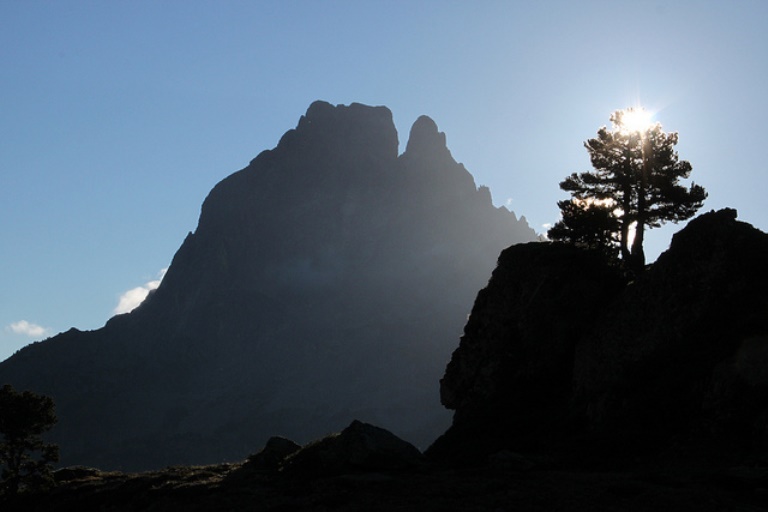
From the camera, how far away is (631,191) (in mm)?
42844

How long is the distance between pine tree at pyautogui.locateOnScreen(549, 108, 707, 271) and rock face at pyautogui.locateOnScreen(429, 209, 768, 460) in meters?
2.56

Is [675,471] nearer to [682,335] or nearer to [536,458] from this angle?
[536,458]

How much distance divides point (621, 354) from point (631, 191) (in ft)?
49.5

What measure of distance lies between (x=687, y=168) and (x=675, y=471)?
80.3 ft

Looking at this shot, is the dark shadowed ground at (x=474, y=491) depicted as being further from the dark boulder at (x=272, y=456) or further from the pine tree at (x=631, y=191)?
the pine tree at (x=631, y=191)

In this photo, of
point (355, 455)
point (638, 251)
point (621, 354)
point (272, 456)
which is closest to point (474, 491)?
point (355, 455)

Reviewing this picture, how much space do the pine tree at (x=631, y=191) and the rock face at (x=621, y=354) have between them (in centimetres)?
256

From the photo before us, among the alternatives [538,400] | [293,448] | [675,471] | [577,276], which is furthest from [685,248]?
[293,448]

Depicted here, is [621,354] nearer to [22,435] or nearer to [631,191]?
[631,191]

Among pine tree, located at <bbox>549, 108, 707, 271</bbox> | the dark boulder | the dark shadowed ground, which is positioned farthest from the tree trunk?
the dark boulder

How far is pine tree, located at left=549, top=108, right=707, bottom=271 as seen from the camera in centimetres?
4091

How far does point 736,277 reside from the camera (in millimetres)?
30297

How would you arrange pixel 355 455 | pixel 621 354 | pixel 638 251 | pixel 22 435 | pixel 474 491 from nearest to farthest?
1. pixel 474 491
2. pixel 355 455
3. pixel 621 354
4. pixel 22 435
5. pixel 638 251

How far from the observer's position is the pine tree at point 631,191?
40906 millimetres
